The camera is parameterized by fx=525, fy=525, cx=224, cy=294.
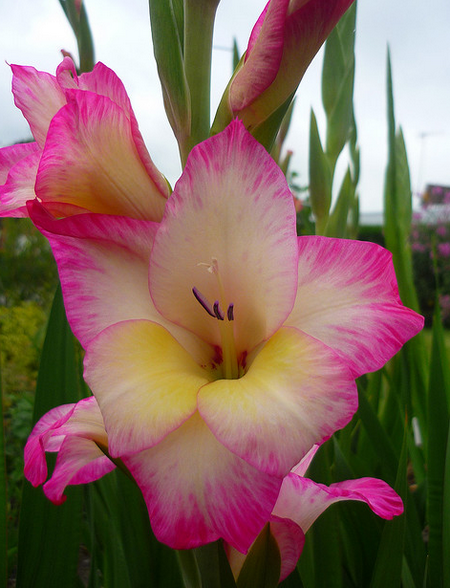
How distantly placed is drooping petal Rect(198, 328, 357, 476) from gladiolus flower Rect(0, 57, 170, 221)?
157mm

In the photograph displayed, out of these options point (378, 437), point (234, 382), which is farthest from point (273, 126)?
point (378, 437)

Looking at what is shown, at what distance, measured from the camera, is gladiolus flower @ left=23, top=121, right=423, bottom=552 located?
1.02ft

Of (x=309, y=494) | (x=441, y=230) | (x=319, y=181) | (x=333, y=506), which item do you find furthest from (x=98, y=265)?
(x=441, y=230)

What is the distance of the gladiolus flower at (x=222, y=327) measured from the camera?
310 mm

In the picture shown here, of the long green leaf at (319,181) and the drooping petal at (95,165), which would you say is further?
the long green leaf at (319,181)

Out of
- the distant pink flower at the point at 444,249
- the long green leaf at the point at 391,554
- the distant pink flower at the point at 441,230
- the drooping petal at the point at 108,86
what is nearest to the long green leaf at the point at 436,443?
the long green leaf at the point at 391,554

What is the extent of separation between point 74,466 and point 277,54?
0.38 m

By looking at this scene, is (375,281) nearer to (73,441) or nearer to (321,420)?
(321,420)

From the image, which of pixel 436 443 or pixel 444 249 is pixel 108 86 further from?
pixel 444 249

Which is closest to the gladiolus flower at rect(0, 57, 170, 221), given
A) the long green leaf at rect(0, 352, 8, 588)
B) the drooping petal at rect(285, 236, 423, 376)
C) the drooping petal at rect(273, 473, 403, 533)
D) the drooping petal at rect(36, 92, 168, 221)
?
the drooping petal at rect(36, 92, 168, 221)

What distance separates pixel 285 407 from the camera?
306mm

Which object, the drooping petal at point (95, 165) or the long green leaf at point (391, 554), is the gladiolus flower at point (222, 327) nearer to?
the drooping petal at point (95, 165)

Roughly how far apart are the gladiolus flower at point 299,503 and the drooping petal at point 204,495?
126mm

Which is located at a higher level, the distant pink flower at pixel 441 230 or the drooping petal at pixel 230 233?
the drooping petal at pixel 230 233
